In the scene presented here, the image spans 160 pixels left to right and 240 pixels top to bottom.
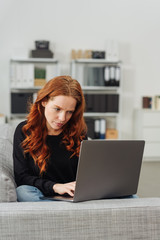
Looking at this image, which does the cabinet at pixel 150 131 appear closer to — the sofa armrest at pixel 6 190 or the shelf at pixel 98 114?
the shelf at pixel 98 114

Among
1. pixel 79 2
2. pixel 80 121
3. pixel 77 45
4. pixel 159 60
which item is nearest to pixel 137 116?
pixel 159 60

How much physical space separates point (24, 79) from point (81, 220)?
411 centimetres

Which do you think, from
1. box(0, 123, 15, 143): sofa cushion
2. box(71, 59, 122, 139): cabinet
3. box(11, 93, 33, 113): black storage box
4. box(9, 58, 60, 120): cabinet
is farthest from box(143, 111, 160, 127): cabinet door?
box(0, 123, 15, 143): sofa cushion

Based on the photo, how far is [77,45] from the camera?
216 inches

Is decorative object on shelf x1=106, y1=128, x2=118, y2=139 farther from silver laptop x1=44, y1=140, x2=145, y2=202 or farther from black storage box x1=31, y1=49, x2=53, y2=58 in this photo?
silver laptop x1=44, y1=140, x2=145, y2=202

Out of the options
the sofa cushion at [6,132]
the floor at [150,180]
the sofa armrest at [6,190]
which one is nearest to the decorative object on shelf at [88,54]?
the floor at [150,180]

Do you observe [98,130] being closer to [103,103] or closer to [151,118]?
[103,103]

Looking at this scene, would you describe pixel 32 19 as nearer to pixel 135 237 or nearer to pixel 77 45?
pixel 77 45

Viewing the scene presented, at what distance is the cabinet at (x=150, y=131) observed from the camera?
5.25 meters

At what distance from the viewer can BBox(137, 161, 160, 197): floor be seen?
360cm

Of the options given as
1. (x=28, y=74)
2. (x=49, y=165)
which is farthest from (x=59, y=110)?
(x=28, y=74)

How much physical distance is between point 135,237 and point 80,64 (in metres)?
4.50

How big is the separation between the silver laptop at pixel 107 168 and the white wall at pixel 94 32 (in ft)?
13.9

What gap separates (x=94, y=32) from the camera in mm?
5520
